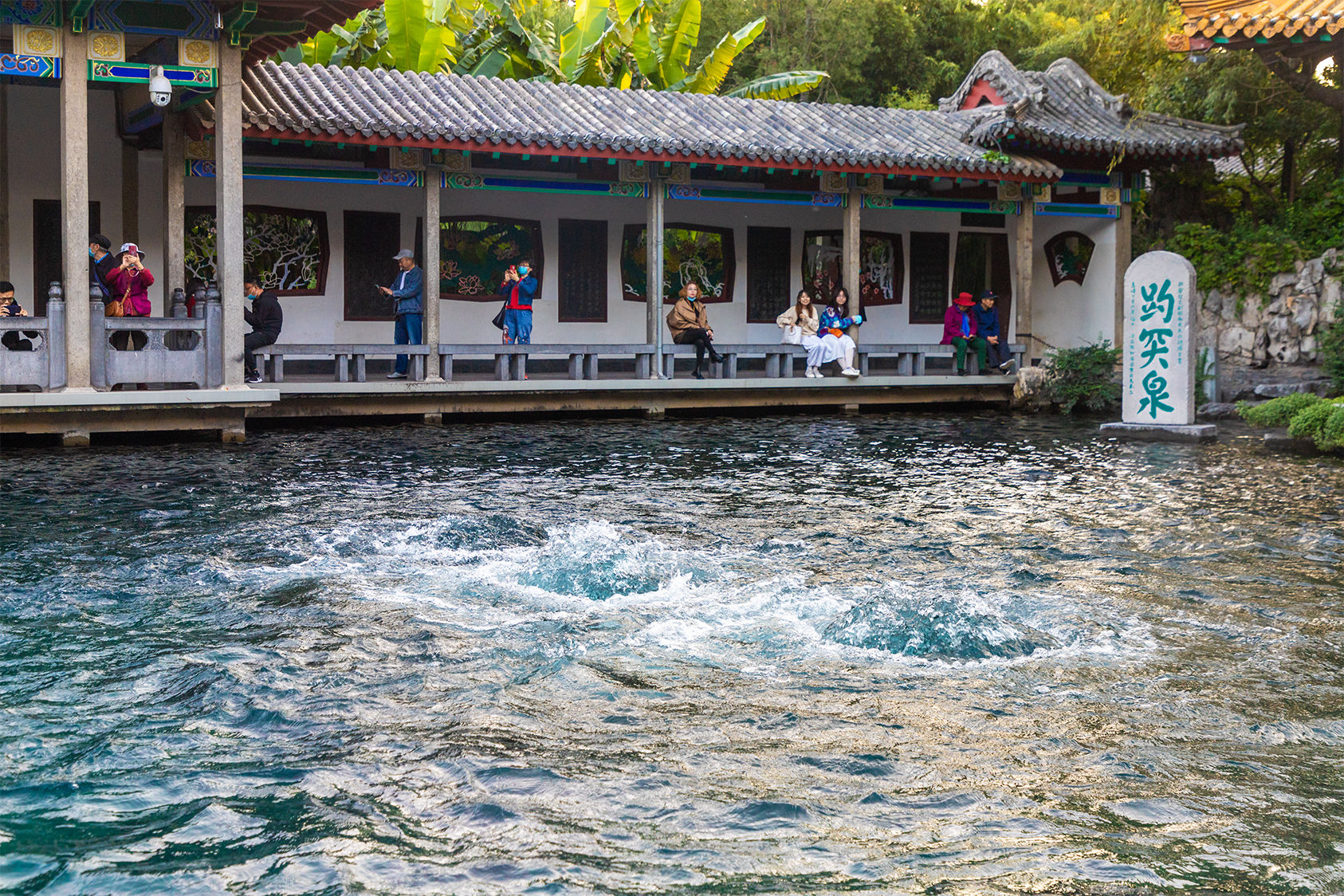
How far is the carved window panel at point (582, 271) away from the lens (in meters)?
19.1

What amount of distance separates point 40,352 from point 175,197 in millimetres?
3296

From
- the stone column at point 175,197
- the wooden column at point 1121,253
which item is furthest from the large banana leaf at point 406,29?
the wooden column at point 1121,253


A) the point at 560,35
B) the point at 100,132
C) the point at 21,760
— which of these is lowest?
the point at 21,760

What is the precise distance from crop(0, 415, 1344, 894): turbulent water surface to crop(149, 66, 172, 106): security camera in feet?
12.9

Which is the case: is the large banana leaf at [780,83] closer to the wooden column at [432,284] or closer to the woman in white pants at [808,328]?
the woman in white pants at [808,328]

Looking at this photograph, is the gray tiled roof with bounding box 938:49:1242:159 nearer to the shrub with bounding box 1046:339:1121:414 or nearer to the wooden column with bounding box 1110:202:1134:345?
the wooden column with bounding box 1110:202:1134:345

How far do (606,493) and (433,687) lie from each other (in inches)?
206

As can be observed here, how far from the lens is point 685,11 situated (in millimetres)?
23781

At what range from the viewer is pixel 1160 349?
1505cm

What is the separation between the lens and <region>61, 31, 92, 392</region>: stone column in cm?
1222

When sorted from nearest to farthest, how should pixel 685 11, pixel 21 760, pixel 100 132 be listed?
pixel 21 760 → pixel 100 132 → pixel 685 11

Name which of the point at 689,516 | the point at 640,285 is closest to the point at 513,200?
the point at 640,285

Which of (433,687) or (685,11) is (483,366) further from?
(433,687)

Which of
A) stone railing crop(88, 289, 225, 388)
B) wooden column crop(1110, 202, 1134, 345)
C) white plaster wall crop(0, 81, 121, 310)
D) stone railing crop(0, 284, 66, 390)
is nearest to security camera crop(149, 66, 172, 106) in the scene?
stone railing crop(88, 289, 225, 388)
